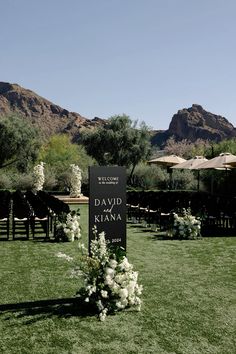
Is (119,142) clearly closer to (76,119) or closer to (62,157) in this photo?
(62,157)

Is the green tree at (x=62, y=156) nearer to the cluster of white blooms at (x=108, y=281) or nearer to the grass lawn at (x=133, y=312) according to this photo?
the grass lawn at (x=133, y=312)

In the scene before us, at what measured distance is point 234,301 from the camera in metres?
6.60

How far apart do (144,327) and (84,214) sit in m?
14.0

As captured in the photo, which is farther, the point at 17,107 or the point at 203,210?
the point at 17,107

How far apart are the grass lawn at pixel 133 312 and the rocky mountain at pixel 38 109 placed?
15230 cm

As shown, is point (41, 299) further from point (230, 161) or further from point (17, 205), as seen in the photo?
point (230, 161)

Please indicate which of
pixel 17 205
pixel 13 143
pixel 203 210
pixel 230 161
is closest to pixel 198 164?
pixel 230 161

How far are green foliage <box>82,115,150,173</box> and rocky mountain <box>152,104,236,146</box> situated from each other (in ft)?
379

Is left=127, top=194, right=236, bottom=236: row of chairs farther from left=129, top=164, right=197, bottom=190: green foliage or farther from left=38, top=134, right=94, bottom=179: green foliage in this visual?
→ left=38, top=134, right=94, bottom=179: green foliage

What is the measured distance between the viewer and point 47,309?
6117 mm

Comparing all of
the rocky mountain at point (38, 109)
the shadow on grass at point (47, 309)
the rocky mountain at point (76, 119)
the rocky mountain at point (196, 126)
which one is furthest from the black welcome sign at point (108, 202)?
the rocky mountain at point (196, 126)

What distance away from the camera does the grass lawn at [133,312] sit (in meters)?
4.95

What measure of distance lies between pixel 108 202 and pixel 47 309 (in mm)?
1825

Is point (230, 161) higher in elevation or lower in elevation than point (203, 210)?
higher
